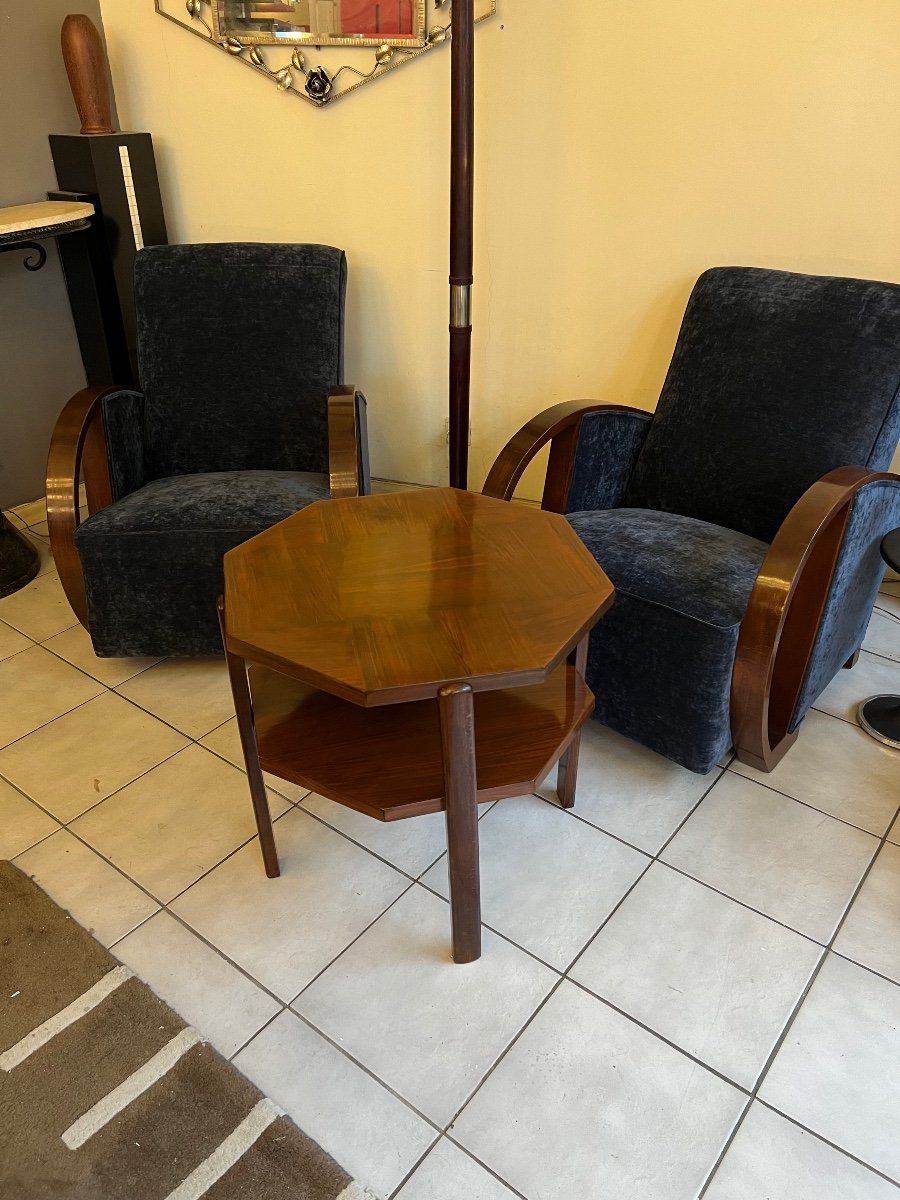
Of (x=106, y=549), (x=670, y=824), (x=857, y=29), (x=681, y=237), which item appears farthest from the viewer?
(x=681, y=237)

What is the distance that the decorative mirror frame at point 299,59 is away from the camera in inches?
92.9

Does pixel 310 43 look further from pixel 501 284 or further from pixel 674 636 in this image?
pixel 674 636

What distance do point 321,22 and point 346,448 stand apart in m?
1.24

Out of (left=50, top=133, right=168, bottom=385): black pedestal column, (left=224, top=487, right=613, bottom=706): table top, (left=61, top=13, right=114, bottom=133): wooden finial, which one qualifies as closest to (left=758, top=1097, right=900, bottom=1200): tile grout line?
(left=224, top=487, right=613, bottom=706): table top

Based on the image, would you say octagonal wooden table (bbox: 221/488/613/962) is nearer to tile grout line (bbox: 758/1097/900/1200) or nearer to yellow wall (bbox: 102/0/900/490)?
tile grout line (bbox: 758/1097/900/1200)

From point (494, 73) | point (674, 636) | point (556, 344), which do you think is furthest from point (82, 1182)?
point (494, 73)

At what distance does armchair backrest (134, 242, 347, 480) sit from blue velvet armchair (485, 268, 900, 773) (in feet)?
2.32

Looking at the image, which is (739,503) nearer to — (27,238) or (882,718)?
(882,718)

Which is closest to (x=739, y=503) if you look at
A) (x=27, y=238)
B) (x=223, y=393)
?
(x=223, y=393)

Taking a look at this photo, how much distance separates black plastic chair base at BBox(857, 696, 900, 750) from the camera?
1937 mm

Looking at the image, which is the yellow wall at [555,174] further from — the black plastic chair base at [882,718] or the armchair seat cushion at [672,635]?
the black plastic chair base at [882,718]

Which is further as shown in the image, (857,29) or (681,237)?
(681,237)

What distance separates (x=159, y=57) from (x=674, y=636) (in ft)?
7.62

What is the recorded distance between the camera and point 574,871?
1.64 meters
